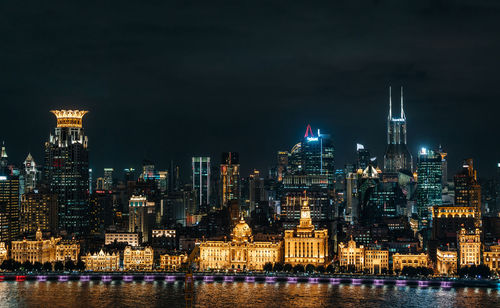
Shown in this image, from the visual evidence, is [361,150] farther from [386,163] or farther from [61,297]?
[61,297]

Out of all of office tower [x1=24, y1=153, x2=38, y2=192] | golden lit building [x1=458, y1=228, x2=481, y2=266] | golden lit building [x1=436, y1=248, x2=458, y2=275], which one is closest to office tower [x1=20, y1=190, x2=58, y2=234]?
office tower [x1=24, y1=153, x2=38, y2=192]

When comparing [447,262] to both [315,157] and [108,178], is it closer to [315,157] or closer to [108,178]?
[315,157]

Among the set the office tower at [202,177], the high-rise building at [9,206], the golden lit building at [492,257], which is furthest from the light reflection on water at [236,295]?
the office tower at [202,177]

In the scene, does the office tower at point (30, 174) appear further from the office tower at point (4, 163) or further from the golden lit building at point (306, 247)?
the golden lit building at point (306, 247)

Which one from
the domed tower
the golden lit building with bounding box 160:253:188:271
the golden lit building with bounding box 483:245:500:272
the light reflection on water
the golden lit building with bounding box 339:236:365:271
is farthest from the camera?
the domed tower

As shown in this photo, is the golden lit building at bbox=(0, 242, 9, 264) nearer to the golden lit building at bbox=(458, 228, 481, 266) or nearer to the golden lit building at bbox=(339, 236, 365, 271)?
the golden lit building at bbox=(339, 236, 365, 271)

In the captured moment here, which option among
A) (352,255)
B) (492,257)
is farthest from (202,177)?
(492,257)
